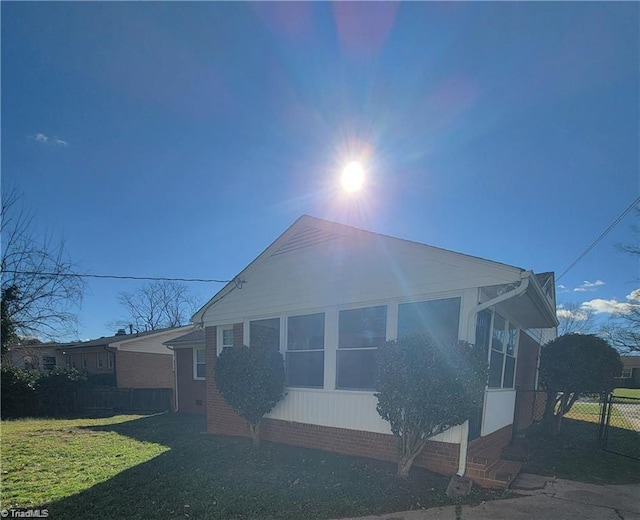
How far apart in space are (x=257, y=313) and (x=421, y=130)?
215 inches

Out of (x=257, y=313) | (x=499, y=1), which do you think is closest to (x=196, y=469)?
(x=257, y=313)

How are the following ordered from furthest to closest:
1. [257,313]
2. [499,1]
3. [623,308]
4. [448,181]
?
[623,308] → [257,313] → [448,181] → [499,1]

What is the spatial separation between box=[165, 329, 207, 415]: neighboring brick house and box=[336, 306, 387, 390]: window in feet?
27.9

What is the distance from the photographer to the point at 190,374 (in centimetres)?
1451

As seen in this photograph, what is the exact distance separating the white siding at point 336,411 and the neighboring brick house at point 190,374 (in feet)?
23.2

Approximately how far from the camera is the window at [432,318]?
225 inches

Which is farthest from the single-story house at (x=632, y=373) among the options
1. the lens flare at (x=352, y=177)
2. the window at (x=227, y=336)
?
the window at (x=227, y=336)

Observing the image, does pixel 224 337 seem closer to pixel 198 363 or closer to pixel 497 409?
pixel 198 363

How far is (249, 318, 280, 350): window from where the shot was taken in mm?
8170

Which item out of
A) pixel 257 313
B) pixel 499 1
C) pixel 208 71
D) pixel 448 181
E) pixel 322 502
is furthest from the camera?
pixel 257 313

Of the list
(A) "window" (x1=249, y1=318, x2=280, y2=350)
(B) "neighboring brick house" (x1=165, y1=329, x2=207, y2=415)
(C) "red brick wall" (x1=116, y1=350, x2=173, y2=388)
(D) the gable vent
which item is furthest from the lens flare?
(C) "red brick wall" (x1=116, y1=350, x2=173, y2=388)

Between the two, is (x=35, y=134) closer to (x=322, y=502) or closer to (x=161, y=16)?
(x=161, y=16)

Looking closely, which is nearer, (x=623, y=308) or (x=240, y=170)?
(x=240, y=170)

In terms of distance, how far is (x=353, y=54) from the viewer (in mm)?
6242
